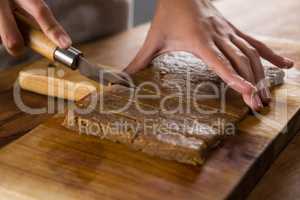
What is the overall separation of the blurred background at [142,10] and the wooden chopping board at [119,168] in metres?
1.91

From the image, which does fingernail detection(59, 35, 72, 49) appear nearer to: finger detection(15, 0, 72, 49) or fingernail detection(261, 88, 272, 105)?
finger detection(15, 0, 72, 49)

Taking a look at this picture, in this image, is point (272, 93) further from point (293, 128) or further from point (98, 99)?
point (98, 99)

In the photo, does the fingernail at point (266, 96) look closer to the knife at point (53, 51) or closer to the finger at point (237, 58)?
the finger at point (237, 58)

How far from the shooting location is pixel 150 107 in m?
0.89

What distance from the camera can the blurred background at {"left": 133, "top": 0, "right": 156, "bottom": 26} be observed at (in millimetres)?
2746

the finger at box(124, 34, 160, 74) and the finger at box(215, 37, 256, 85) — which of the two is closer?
the finger at box(215, 37, 256, 85)

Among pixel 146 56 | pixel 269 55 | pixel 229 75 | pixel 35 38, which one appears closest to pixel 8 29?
pixel 35 38

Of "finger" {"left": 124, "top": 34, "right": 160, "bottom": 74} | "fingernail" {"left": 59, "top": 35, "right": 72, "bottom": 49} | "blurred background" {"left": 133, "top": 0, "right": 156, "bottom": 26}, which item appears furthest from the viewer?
"blurred background" {"left": 133, "top": 0, "right": 156, "bottom": 26}

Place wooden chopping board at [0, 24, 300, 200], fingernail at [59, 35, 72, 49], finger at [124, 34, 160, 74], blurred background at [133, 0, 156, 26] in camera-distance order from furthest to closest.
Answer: blurred background at [133, 0, 156, 26] < finger at [124, 34, 160, 74] < fingernail at [59, 35, 72, 49] < wooden chopping board at [0, 24, 300, 200]

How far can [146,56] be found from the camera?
43.3 inches

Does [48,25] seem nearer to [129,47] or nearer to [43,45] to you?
[43,45]

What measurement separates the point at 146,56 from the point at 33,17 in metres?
0.27

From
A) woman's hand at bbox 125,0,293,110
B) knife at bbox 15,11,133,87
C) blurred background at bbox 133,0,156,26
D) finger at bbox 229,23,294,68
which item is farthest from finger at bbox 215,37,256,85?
blurred background at bbox 133,0,156,26

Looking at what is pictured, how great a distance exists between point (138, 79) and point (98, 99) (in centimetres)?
14
